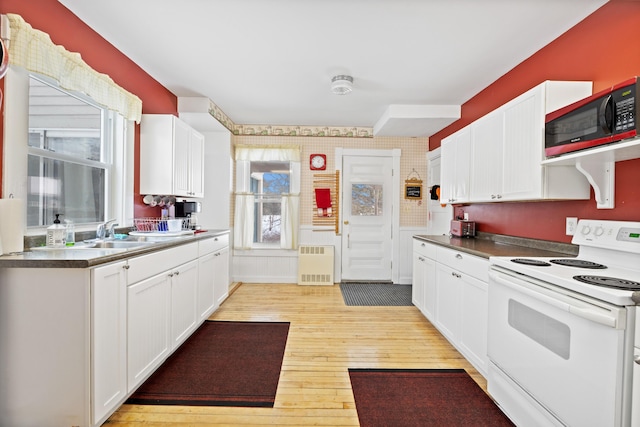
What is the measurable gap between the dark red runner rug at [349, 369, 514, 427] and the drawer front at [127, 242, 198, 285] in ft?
5.01

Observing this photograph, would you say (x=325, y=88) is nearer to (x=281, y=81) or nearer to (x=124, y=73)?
(x=281, y=81)

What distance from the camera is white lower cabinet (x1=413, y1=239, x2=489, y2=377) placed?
2.01 meters

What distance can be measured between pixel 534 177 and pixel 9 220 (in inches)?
120

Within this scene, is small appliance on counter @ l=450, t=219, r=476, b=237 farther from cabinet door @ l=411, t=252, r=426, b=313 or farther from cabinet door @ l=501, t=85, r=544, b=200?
cabinet door @ l=501, t=85, r=544, b=200

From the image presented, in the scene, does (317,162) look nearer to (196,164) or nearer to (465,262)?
(196,164)

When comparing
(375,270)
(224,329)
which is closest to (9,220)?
(224,329)

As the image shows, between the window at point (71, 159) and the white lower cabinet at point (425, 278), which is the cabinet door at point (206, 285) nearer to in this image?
the window at point (71, 159)

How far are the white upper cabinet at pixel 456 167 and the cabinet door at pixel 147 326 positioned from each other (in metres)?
2.75

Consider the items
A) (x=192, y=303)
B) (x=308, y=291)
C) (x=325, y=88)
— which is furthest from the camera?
(x=308, y=291)

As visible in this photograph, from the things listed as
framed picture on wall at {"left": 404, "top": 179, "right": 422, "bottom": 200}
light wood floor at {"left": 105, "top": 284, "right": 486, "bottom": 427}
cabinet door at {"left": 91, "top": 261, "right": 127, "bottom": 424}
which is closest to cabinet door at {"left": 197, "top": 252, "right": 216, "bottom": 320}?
light wood floor at {"left": 105, "top": 284, "right": 486, "bottom": 427}

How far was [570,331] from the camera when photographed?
125 centimetres

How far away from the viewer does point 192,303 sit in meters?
2.55

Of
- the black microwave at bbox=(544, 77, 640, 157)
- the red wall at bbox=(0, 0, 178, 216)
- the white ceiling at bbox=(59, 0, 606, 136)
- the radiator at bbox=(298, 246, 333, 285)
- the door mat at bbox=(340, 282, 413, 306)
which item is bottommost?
the door mat at bbox=(340, 282, 413, 306)

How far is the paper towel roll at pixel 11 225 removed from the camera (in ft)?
4.87
